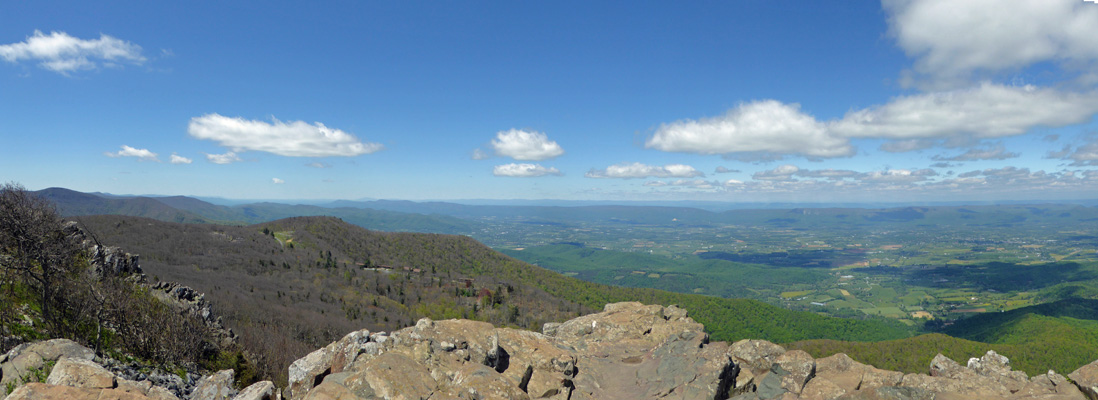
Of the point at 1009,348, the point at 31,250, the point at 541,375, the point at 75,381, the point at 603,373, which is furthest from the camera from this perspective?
the point at 1009,348

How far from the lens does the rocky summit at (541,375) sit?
16.0 metres

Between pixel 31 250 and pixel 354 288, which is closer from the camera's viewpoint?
pixel 31 250

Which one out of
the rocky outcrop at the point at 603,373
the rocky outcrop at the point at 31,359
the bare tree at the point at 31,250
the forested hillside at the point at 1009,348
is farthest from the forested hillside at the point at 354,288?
the forested hillside at the point at 1009,348

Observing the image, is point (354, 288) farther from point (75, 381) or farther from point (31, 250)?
point (75, 381)

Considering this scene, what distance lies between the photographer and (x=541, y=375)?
71.4 feet

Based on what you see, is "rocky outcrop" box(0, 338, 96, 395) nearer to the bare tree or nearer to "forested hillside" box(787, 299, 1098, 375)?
the bare tree

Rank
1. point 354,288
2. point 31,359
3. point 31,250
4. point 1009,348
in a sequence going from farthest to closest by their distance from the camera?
1. point 354,288
2. point 1009,348
3. point 31,250
4. point 31,359

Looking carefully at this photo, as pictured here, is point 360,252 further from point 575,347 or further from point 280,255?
point 575,347

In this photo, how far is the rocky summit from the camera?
1602cm

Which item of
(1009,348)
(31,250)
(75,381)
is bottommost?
(1009,348)

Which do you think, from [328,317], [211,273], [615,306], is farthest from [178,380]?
[211,273]

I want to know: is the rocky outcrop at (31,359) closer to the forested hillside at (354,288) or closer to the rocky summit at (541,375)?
the rocky summit at (541,375)

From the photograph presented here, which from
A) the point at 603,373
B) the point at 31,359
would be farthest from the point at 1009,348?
the point at 31,359

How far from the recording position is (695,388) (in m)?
19.9
